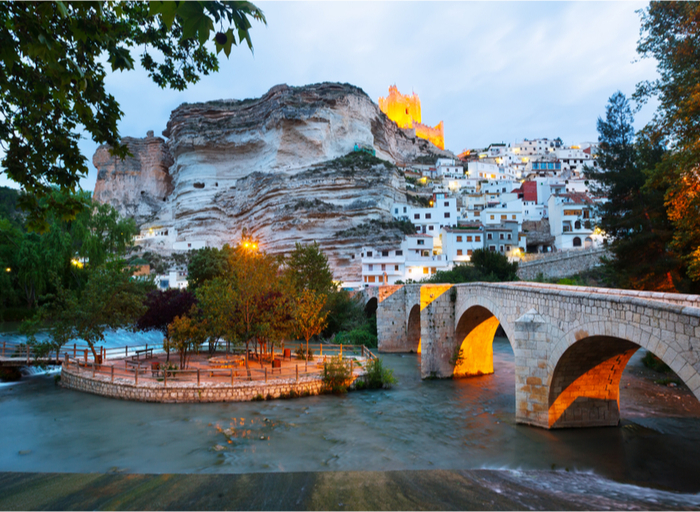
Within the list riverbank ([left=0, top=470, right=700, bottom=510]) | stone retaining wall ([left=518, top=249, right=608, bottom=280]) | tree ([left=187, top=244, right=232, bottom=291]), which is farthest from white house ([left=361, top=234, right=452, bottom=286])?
riverbank ([left=0, top=470, right=700, bottom=510])

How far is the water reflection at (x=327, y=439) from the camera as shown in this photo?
9133 millimetres

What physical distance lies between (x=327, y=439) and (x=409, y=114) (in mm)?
115021

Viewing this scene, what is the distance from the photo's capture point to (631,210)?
19.3 metres

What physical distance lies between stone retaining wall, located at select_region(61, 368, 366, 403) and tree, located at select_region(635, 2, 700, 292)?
12.4 metres

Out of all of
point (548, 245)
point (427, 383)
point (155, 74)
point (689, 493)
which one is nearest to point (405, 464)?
point (689, 493)

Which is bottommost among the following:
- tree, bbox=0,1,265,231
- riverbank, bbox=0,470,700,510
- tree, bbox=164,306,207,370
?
riverbank, bbox=0,470,700,510

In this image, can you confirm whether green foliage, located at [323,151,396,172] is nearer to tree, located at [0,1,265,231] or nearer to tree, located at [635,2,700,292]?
tree, located at [635,2,700,292]

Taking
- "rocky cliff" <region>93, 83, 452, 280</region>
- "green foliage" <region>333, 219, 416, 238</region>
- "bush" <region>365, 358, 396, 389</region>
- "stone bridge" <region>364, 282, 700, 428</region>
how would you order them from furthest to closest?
"rocky cliff" <region>93, 83, 452, 280</region> < "green foliage" <region>333, 219, 416, 238</region> < "bush" <region>365, 358, 396, 389</region> < "stone bridge" <region>364, 282, 700, 428</region>

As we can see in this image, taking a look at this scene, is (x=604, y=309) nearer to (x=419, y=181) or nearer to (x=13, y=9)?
(x=13, y=9)

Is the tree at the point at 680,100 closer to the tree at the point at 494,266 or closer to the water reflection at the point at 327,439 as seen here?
the water reflection at the point at 327,439

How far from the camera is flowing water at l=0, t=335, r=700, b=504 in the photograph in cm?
909

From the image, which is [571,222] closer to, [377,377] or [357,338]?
[357,338]

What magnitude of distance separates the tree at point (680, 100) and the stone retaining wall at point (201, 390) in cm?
1244

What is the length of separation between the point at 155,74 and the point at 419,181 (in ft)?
225
